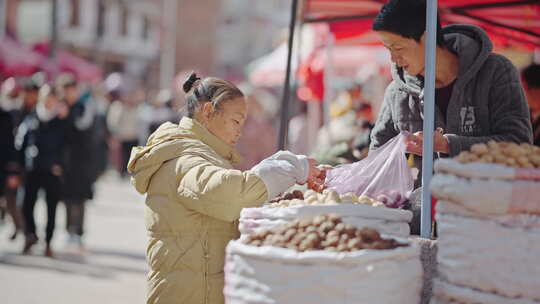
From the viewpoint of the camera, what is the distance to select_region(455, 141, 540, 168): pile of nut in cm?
286

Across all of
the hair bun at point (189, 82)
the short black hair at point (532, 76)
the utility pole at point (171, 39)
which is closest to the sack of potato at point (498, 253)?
the hair bun at point (189, 82)

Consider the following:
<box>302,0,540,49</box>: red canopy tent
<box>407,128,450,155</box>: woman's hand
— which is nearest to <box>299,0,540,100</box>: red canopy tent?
<box>302,0,540,49</box>: red canopy tent

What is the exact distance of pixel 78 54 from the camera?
1665 inches

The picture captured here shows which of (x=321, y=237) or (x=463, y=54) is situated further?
(x=463, y=54)

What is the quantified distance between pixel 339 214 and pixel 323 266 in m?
0.33

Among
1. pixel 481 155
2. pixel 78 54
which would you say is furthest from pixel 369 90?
pixel 78 54

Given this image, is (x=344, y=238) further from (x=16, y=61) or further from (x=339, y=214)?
(x=16, y=61)

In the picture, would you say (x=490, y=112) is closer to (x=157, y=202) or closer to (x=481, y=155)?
(x=481, y=155)

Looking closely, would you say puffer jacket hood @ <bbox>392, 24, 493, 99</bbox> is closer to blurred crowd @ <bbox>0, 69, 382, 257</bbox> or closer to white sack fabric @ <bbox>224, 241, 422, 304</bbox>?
white sack fabric @ <bbox>224, 241, 422, 304</bbox>

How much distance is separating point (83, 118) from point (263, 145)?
204cm

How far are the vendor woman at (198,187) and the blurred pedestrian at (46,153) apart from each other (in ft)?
20.3

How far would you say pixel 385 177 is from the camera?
3.74 meters

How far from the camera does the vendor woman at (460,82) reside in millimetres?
3637

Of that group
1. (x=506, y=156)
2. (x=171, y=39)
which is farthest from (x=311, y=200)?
(x=171, y=39)
